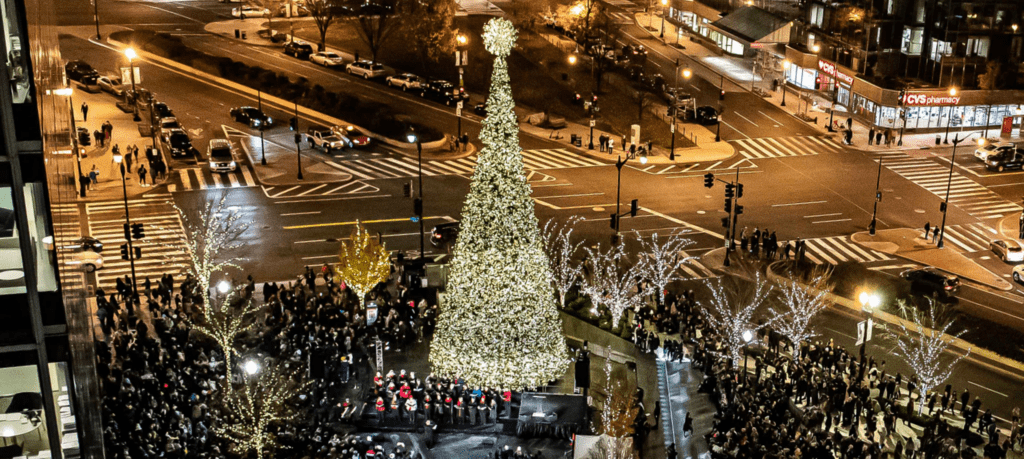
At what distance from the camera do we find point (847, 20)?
3538 inches

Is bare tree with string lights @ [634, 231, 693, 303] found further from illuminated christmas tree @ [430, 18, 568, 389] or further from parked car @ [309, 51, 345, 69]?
parked car @ [309, 51, 345, 69]

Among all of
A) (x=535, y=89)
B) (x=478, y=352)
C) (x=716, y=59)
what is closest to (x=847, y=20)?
(x=716, y=59)

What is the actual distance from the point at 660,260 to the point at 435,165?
92.7ft

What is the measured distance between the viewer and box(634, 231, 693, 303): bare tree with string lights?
50.4m

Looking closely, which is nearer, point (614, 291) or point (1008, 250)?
point (614, 291)

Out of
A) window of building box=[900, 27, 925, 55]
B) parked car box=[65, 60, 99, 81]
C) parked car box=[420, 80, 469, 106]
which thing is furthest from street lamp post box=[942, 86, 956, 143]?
parked car box=[65, 60, 99, 81]

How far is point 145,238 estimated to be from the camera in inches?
2410

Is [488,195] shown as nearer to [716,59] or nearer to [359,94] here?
[359,94]

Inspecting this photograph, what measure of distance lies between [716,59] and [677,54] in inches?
153

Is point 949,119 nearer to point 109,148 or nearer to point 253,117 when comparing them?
point 253,117

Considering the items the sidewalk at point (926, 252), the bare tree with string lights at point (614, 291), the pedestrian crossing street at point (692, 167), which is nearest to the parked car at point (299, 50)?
the pedestrian crossing street at point (692, 167)

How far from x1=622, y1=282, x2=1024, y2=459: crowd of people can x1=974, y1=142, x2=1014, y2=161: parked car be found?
125 feet

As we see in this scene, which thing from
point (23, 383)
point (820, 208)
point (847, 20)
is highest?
point (23, 383)

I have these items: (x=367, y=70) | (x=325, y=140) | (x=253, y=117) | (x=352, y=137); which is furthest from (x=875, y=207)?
(x=367, y=70)
